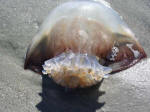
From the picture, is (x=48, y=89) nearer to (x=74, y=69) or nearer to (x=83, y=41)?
(x=74, y=69)

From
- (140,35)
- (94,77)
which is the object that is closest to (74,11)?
(94,77)

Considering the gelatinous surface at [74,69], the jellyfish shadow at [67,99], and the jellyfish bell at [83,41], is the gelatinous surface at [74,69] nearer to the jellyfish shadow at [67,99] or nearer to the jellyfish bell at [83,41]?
the jellyfish bell at [83,41]

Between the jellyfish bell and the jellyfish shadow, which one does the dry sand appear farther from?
the jellyfish bell

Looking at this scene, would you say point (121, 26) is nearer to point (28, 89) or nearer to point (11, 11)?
point (28, 89)

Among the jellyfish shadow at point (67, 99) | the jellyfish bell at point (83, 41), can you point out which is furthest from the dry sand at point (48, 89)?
the jellyfish bell at point (83, 41)

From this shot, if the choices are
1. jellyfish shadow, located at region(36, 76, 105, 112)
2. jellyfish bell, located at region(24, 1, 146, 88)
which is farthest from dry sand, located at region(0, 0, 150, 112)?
jellyfish bell, located at region(24, 1, 146, 88)

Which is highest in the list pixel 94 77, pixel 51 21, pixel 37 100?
pixel 51 21
